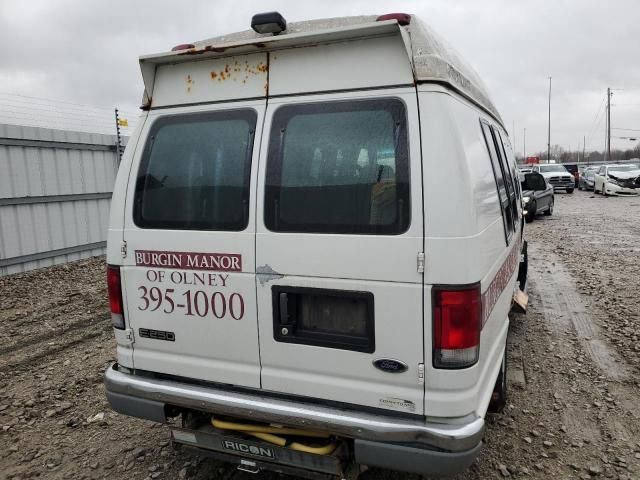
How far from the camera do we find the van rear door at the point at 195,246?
99.8 inches

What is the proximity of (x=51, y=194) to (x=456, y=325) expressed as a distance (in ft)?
27.1

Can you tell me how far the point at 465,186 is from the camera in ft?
7.09

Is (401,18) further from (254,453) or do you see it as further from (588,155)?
(588,155)

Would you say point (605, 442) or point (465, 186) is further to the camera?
point (605, 442)

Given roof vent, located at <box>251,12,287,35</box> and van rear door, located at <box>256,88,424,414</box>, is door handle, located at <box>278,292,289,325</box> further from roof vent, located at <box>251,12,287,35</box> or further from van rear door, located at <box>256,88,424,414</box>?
roof vent, located at <box>251,12,287,35</box>

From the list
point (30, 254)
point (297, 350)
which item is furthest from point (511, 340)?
point (30, 254)

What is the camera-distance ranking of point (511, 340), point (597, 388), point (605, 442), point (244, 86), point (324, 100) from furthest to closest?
point (511, 340)
point (597, 388)
point (605, 442)
point (244, 86)
point (324, 100)

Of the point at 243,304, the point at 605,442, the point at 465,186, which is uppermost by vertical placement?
the point at 465,186

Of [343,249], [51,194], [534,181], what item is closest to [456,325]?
[343,249]

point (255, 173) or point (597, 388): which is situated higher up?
point (255, 173)

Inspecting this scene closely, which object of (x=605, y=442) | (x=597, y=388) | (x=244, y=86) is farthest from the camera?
(x=597, y=388)

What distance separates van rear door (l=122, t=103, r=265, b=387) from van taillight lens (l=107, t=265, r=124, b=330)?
0.15ft

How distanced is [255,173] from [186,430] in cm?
145

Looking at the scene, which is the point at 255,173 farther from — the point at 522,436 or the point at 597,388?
the point at 597,388
